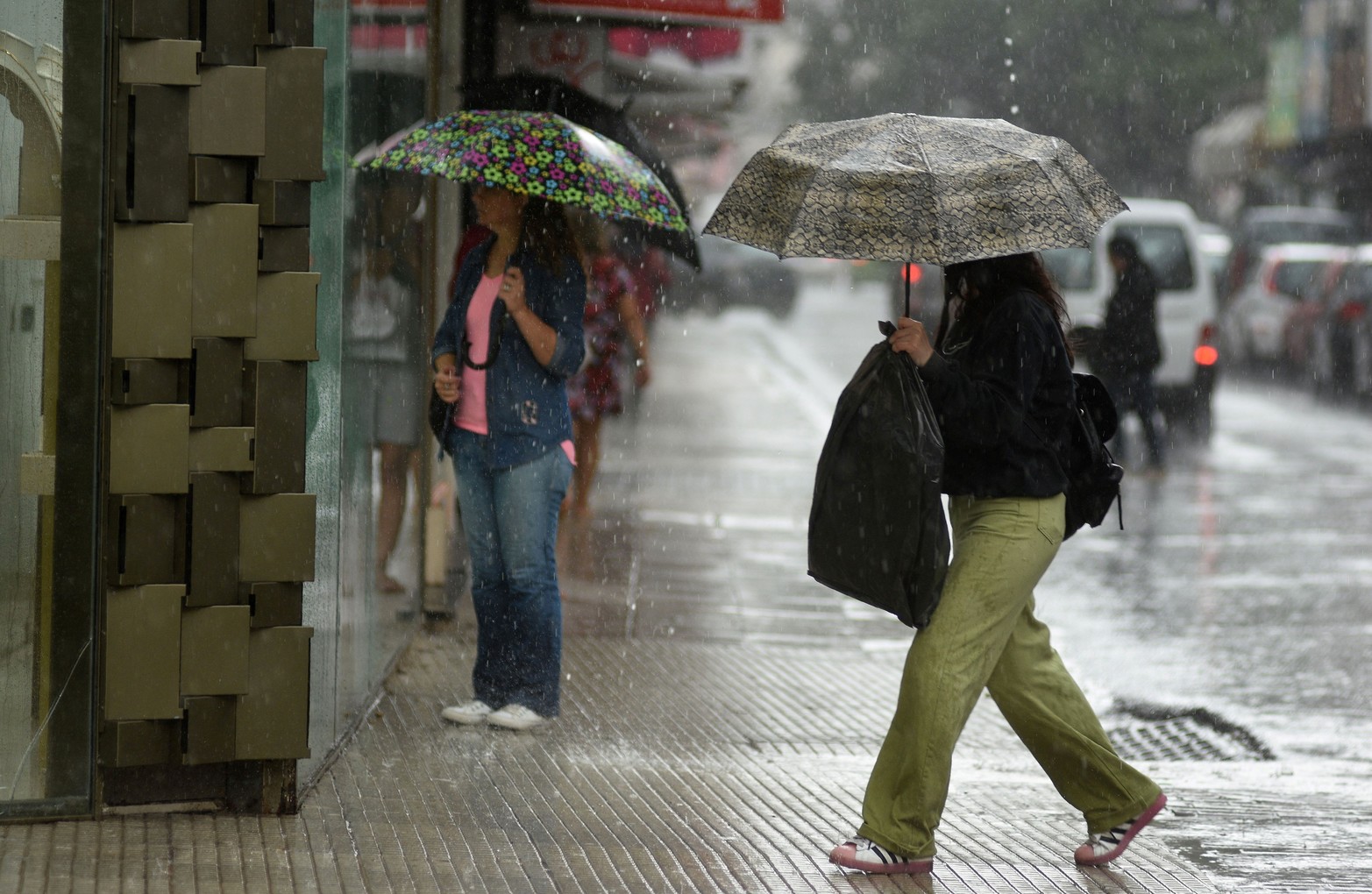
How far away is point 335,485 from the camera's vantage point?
5672 mm

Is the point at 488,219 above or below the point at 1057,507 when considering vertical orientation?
above

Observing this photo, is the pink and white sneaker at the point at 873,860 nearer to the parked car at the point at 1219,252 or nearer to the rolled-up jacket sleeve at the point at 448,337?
the rolled-up jacket sleeve at the point at 448,337

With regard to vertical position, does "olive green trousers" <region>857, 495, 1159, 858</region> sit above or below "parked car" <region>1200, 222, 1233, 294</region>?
below

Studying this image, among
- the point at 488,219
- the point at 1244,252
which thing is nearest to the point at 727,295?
the point at 1244,252

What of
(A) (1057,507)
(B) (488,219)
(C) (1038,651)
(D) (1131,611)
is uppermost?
(B) (488,219)

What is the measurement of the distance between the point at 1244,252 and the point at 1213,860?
27861 mm

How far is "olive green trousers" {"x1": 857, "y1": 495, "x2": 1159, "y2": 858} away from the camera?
4.83 m

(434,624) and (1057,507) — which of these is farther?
(434,624)

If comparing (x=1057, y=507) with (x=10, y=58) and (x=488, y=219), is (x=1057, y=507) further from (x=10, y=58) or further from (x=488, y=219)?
(x=10, y=58)

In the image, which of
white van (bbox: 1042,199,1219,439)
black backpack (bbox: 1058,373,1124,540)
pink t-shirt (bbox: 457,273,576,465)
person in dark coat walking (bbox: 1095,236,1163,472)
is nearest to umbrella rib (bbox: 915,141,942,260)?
black backpack (bbox: 1058,373,1124,540)

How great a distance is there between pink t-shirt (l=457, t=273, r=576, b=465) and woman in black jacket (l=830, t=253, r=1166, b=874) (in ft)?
5.78

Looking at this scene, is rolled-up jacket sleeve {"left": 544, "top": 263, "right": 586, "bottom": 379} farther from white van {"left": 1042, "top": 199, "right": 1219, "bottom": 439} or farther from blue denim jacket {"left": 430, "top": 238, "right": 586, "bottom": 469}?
white van {"left": 1042, "top": 199, "right": 1219, "bottom": 439}

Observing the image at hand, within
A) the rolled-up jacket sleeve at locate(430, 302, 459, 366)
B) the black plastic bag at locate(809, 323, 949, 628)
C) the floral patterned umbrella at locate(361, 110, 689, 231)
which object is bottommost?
the black plastic bag at locate(809, 323, 949, 628)

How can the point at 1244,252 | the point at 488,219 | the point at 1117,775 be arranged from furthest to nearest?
1. the point at 1244,252
2. the point at 488,219
3. the point at 1117,775
